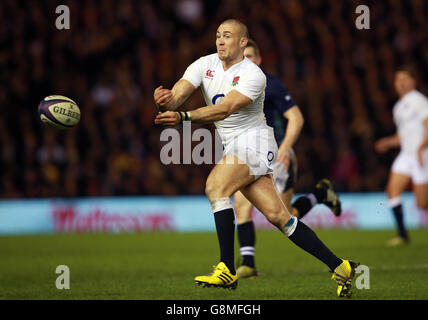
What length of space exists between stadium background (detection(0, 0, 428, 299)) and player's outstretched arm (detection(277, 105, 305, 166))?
312 inches

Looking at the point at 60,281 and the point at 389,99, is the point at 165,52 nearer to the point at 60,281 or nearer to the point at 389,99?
the point at 389,99

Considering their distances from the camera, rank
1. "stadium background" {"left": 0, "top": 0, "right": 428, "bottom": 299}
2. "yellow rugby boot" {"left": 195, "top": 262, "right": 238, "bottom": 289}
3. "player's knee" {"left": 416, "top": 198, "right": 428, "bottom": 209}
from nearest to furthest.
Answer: "yellow rugby boot" {"left": 195, "top": 262, "right": 238, "bottom": 289} < "player's knee" {"left": 416, "top": 198, "right": 428, "bottom": 209} < "stadium background" {"left": 0, "top": 0, "right": 428, "bottom": 299}

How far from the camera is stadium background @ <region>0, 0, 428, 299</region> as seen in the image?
15867 millimetres

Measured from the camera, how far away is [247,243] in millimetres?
7387

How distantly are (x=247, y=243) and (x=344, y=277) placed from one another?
5.93ft

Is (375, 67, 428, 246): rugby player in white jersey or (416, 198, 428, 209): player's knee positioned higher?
(375, 67, 428, 246): rugby player in white jersey

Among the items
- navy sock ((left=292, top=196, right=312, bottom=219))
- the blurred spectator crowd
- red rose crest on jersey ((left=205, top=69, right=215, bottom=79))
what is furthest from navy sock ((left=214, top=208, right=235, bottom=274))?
the blurred spectator crowd

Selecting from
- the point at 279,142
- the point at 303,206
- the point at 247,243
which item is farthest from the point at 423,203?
the point at 247,243

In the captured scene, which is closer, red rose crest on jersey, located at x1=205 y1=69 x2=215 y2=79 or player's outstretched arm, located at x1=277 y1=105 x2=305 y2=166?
red rose crest on jersey, located at x1=205 y1=69 x2=215 y2=79

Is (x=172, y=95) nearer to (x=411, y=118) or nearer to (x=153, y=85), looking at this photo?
(x=411, y=118)

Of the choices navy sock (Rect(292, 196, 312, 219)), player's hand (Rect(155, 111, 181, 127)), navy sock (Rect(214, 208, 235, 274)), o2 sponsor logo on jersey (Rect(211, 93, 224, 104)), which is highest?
o2 sponsor logo on jersey (Rect(211, 93, 224, 104))

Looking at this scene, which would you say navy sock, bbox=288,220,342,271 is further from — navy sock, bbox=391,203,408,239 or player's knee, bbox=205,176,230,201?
navy sock, bbox=391,203,408,239

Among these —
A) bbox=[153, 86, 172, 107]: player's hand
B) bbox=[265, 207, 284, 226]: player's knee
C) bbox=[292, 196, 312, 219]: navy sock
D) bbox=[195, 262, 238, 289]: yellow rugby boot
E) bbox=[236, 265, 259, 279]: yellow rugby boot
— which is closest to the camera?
bbox=[153, 86, 172, 107]: player's hand

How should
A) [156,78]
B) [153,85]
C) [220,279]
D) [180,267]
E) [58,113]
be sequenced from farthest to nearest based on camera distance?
[156,78], [153,85], [180,267], [58,113], [220,279]
